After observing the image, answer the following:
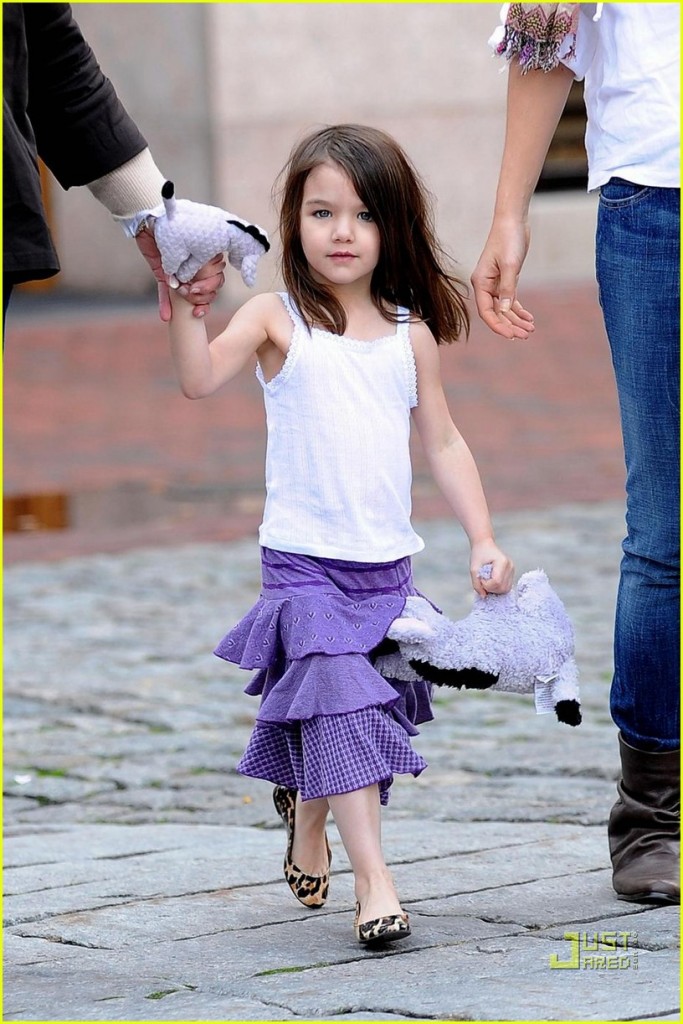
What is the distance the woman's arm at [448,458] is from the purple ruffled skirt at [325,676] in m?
0.14

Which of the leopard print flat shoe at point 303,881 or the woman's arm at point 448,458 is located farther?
the leopard print flat shoe at point 303,881

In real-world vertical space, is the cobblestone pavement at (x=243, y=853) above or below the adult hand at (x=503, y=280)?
below

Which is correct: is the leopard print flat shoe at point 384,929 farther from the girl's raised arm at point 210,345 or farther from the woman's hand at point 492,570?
the girl's raised arm at point 210,345

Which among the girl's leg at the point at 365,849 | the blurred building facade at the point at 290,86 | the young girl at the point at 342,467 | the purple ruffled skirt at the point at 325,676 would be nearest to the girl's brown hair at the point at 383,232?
the young girl at the point at 342,467

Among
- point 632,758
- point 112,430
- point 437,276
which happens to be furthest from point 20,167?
point 112,430

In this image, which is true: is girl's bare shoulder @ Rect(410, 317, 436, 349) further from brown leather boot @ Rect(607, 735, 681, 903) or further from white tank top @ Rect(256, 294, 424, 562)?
brown leather boot @ Rect(607, 735, 681, 903)

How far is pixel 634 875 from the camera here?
10.2 ft

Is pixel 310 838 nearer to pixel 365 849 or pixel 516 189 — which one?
pixel 365 849

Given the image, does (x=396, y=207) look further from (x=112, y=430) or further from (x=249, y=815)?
(x=112, y=430)

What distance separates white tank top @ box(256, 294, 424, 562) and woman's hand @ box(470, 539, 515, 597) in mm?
112

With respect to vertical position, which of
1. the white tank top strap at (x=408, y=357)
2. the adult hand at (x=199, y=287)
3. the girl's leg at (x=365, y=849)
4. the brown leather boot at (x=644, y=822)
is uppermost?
the adult hand at (x=199, y=287)

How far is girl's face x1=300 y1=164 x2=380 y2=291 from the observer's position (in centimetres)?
300

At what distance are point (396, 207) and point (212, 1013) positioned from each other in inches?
55.2

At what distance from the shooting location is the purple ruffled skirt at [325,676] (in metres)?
2.86
